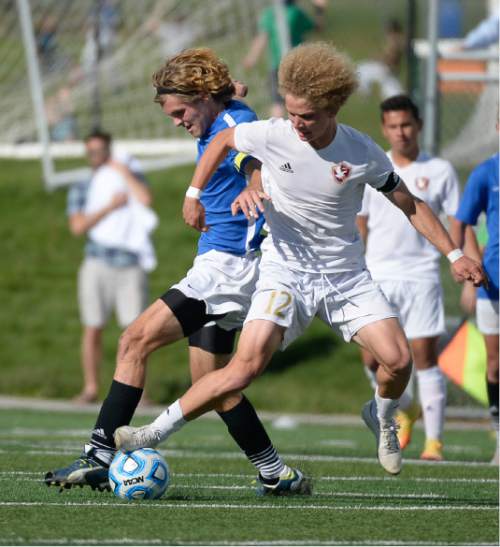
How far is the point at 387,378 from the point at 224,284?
94 cm

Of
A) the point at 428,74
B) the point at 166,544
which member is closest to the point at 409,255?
the point at 428,74

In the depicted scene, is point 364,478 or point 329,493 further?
point 364,478

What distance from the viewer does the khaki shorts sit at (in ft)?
46.8

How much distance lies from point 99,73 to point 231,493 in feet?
29.0

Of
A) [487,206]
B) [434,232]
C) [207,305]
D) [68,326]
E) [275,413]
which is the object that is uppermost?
[434,232]

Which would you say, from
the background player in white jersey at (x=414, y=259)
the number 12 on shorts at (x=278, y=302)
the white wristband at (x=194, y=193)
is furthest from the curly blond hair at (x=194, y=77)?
the background player in white jersey at (x=414, y=259)

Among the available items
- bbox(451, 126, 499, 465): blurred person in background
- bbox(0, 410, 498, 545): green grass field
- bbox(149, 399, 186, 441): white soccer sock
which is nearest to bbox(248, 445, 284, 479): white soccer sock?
bbox(0, 410, 498, 545): green grass field

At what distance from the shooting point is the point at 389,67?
2169cm

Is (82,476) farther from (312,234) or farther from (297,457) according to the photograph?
(297,457)

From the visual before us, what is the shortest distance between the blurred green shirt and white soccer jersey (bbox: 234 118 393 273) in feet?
25.3

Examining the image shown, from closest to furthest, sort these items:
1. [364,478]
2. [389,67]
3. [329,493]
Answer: [329,493], [364,478], [389,67]

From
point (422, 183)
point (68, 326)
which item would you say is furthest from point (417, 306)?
point (68, 326)

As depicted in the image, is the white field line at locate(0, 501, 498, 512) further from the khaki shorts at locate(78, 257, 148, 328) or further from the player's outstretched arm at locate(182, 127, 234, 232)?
the khaki shorts at locate(78, 257, 148, 328)

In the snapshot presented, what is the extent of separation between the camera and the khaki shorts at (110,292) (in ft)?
46.8
